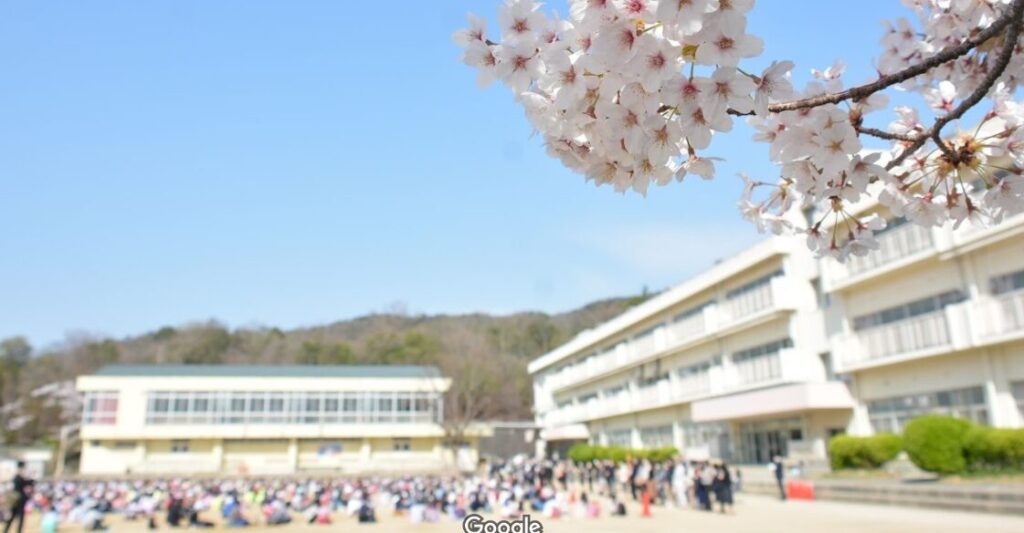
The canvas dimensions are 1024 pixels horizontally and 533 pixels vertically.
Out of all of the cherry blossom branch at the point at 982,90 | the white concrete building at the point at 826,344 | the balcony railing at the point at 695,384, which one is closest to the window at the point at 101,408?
the white concrete building at the point at 826,344

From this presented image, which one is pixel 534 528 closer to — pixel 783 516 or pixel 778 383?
pixel 783 516

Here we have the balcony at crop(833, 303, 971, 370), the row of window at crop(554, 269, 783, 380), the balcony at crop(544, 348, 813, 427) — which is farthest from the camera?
the row of window at crop(554, 269, 783, 380)

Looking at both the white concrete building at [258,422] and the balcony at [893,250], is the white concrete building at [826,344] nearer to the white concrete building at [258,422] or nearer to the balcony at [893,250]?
the balcony at [893,250]

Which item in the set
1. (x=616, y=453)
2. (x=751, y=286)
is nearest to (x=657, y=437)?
(x=616, y=453)

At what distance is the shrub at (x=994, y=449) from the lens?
48.3 feet

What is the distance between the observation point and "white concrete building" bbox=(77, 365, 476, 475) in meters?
46.4

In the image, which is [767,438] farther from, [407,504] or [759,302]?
[407,504]

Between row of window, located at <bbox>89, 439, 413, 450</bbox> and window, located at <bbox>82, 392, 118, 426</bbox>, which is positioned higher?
window, located at <bbox>82, 392, 118, 426</bbox>

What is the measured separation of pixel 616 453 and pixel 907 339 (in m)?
20.5

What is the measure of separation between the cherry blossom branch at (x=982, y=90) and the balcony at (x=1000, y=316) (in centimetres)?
1694

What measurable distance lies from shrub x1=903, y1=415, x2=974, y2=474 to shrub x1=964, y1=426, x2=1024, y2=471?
0.15m

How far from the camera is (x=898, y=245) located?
2016 cm

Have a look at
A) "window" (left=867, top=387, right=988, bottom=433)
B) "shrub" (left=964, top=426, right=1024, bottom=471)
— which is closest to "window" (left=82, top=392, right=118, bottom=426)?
"window" (left=867, top=387, right=988, bottom=433)

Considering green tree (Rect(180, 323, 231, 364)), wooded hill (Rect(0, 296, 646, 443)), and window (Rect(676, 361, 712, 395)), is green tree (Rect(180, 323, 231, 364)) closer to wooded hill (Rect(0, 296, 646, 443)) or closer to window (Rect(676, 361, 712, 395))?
wooded hill (Rect(0, 296, 646, 443))
